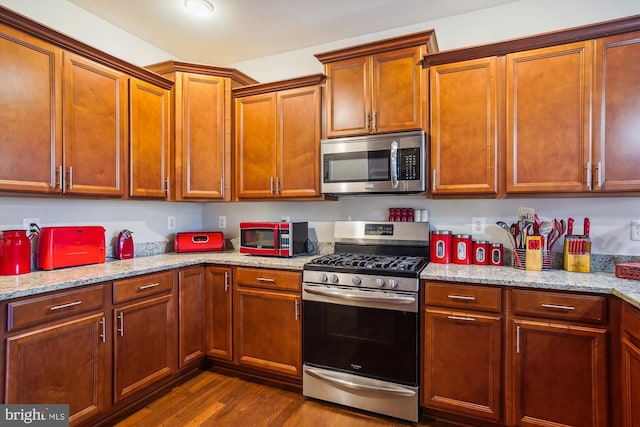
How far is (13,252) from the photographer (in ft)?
6.18

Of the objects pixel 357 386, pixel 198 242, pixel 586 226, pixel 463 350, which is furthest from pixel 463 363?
pixel 198 242

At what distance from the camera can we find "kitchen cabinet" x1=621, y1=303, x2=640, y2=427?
143 centimetres

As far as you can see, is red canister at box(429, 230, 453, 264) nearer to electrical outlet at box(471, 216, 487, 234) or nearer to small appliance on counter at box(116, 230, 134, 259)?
electrical outlet at box(471, 216, 487, 234)

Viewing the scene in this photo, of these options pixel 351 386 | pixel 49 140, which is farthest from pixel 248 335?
pixel 49 140

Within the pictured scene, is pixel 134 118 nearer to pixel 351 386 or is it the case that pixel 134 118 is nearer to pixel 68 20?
pixel 68 20

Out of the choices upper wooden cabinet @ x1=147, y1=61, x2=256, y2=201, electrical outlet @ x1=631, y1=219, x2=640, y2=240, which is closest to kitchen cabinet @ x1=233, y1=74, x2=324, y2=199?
upper wooden cabinet @ x1=147, y1=61, x2=256, y2=201

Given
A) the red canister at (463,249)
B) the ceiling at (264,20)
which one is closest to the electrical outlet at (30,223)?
the ceiling at (264,20)

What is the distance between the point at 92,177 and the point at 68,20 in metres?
1.17

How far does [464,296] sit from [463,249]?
481 millimetres

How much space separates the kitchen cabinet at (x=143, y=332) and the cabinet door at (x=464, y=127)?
1.97 meters

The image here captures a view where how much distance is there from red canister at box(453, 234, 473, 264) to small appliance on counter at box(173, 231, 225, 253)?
1.99m

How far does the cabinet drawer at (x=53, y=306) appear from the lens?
5.04 ft

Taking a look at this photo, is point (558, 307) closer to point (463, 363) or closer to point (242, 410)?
point (463, 363)

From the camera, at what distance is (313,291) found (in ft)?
7.25
